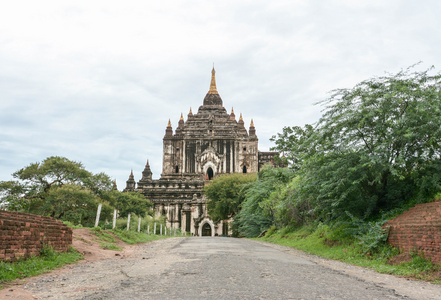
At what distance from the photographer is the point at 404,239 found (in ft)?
29.6

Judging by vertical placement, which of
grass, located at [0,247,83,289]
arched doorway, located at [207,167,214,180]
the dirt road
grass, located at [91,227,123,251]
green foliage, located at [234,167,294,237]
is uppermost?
arched doorway, located at [207,167,214,180]

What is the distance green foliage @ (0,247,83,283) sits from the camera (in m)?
6.58

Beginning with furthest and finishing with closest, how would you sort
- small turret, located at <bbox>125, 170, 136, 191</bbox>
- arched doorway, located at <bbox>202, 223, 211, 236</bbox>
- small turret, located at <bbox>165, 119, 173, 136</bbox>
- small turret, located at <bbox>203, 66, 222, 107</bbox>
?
1. small turret, located at <bbox>203, 66, 222, 107</bbox>
2. small turret, located at <bbox>125, 170, 136, 191</bbox>
3. small turret, located at <bbox>165, 119, 173, 136</bbox>
4. arched doorway, located at <bbox>202, 223, 211, 236</bbox>

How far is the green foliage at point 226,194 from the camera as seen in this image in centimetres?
3584

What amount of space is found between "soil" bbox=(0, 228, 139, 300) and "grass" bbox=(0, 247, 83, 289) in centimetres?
19

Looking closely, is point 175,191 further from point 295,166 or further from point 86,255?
point 86,255

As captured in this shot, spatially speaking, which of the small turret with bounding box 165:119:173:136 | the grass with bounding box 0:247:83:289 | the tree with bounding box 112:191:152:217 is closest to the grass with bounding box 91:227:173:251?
the grass with bounding box 0:247:83:289

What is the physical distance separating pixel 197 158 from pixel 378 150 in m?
42.4

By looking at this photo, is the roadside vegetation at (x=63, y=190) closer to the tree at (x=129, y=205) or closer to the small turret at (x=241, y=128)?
the tree at (x=129, y=205)

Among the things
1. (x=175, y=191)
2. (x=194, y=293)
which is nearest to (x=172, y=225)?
(x=175, y=191)

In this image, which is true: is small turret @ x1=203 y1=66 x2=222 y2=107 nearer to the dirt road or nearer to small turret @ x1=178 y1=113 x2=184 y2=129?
small turret @ x1=178 y1=113 x2=184 y2=129

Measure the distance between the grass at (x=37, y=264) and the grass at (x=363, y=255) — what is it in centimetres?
697

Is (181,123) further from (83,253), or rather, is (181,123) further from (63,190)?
(83,253)

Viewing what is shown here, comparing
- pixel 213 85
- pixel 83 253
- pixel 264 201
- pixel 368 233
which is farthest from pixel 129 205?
pixel 368 233
